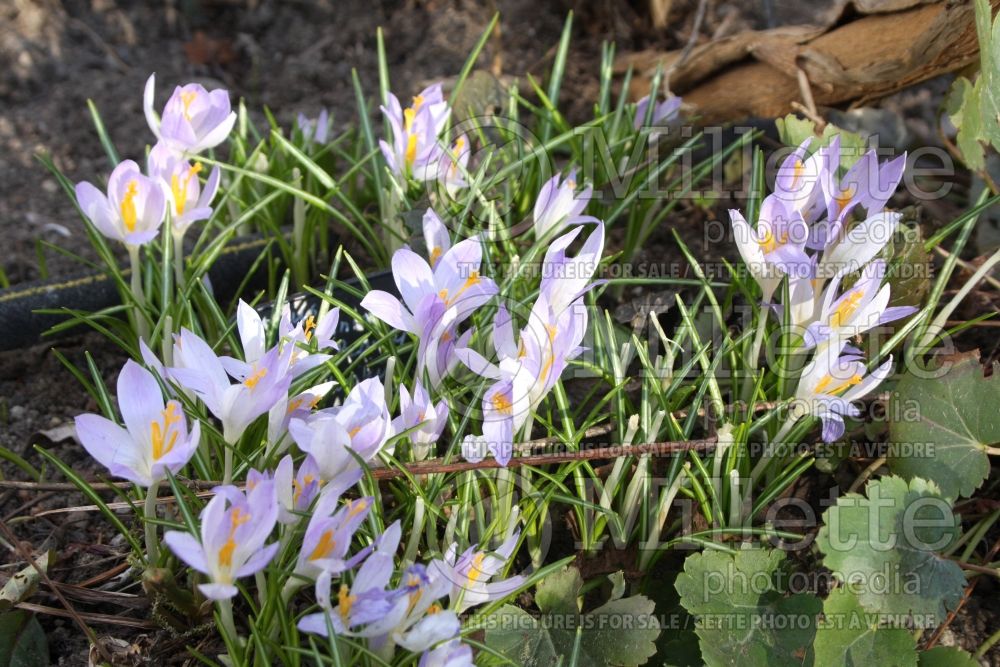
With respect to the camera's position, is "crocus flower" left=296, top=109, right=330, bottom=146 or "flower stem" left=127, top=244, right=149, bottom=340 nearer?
"flower stem" left=127, top=244, right=149, bottom=340

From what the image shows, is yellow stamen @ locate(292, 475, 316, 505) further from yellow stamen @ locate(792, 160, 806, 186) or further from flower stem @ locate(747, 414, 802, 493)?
yellow stamen @ locate(792, 160, 806, 186)

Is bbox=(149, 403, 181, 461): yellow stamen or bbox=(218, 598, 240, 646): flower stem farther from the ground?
bbox=(149, 403, 181, 461): yellow stamen

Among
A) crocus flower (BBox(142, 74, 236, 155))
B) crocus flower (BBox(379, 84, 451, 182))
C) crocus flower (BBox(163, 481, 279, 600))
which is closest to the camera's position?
crocus flower (BBox(163, 481, 279, 600))

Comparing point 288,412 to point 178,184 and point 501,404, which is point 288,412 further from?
point 178,184

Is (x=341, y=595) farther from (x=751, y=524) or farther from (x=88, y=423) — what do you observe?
(x=751, y=524)

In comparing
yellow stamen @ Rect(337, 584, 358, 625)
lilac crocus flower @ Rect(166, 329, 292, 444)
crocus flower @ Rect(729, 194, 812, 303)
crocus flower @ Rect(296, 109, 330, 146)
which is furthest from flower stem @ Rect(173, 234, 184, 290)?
crocus flower @ Rect(729, 194, 812, 303)

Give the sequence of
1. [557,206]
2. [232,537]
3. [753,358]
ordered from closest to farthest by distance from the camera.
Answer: [232,537]
[753,358]
[557,206]

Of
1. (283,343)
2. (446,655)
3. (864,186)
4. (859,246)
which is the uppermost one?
(864,186)

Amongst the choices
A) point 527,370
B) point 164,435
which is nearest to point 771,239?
point 527,370
